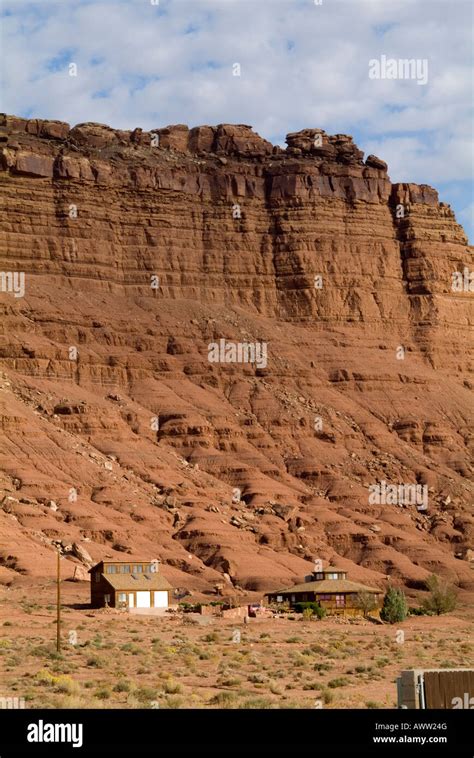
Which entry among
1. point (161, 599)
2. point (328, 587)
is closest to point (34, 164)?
point (328, 587)

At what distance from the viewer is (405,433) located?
11494 centimetres

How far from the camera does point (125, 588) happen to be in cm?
6606

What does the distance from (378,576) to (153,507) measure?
1577 cm

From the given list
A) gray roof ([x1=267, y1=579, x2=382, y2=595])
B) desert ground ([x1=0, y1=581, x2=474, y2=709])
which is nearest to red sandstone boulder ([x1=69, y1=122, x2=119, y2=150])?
gray roof ([x1=267, y1=579, x2=382, y2=595])

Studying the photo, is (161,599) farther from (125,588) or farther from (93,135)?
(93,135)

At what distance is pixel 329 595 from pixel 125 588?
1279 cm

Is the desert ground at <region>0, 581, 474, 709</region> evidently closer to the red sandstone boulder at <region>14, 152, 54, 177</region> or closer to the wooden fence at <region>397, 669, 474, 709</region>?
the wooden fence at <region>397, 669, 474, 709</region>

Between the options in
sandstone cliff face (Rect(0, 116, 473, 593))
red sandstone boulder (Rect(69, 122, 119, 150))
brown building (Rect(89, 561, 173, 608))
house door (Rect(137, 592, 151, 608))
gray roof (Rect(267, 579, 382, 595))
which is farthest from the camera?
red sandstone boulder (Rect(69, 122, 119, 150))

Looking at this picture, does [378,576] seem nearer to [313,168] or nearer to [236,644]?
[236,644]

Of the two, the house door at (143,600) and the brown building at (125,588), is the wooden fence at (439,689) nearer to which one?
the brown building at (125,588)

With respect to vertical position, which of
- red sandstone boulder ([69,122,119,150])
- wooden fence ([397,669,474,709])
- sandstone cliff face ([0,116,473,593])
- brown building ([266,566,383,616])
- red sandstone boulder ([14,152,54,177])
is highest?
red sandstone boulder ([69,122,119,150])

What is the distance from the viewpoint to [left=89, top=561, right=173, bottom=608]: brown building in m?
65.6

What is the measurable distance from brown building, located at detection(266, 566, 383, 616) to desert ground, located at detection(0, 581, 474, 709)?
4.06 m
